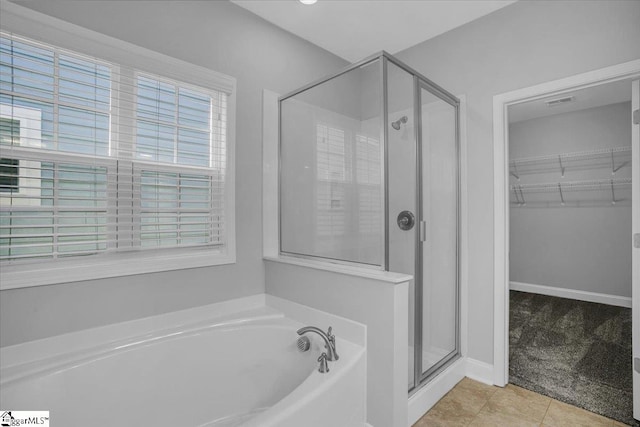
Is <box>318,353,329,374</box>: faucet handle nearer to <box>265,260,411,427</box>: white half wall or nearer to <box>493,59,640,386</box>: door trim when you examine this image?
<box>265,260,411,427</box>: white half wall

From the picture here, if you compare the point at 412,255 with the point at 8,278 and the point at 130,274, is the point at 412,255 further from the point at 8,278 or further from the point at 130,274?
the point at 8,278

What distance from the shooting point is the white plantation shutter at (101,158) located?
1566 millimetres

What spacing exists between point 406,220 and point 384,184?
29 cm

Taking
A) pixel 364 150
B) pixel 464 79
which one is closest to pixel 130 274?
pixel 364 150

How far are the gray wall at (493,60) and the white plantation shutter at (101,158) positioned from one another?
1.77 metres

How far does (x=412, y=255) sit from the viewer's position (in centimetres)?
198

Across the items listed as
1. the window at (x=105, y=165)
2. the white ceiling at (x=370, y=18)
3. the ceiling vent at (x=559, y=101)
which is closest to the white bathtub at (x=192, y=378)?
the window at (x=105, y=165)

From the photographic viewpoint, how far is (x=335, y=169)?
211 cm

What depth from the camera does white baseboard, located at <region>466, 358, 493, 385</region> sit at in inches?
92.0

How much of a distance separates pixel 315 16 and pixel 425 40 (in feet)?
3.10

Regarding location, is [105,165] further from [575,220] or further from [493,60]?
[575,220]

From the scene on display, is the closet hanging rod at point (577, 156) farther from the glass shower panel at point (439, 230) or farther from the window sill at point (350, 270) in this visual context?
the window sill at point (350, 270)

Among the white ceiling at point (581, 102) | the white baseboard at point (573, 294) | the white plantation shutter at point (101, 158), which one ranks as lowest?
the white baseboard at point (573, 294)

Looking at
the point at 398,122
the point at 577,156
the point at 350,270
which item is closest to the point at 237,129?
the point at 398,122
